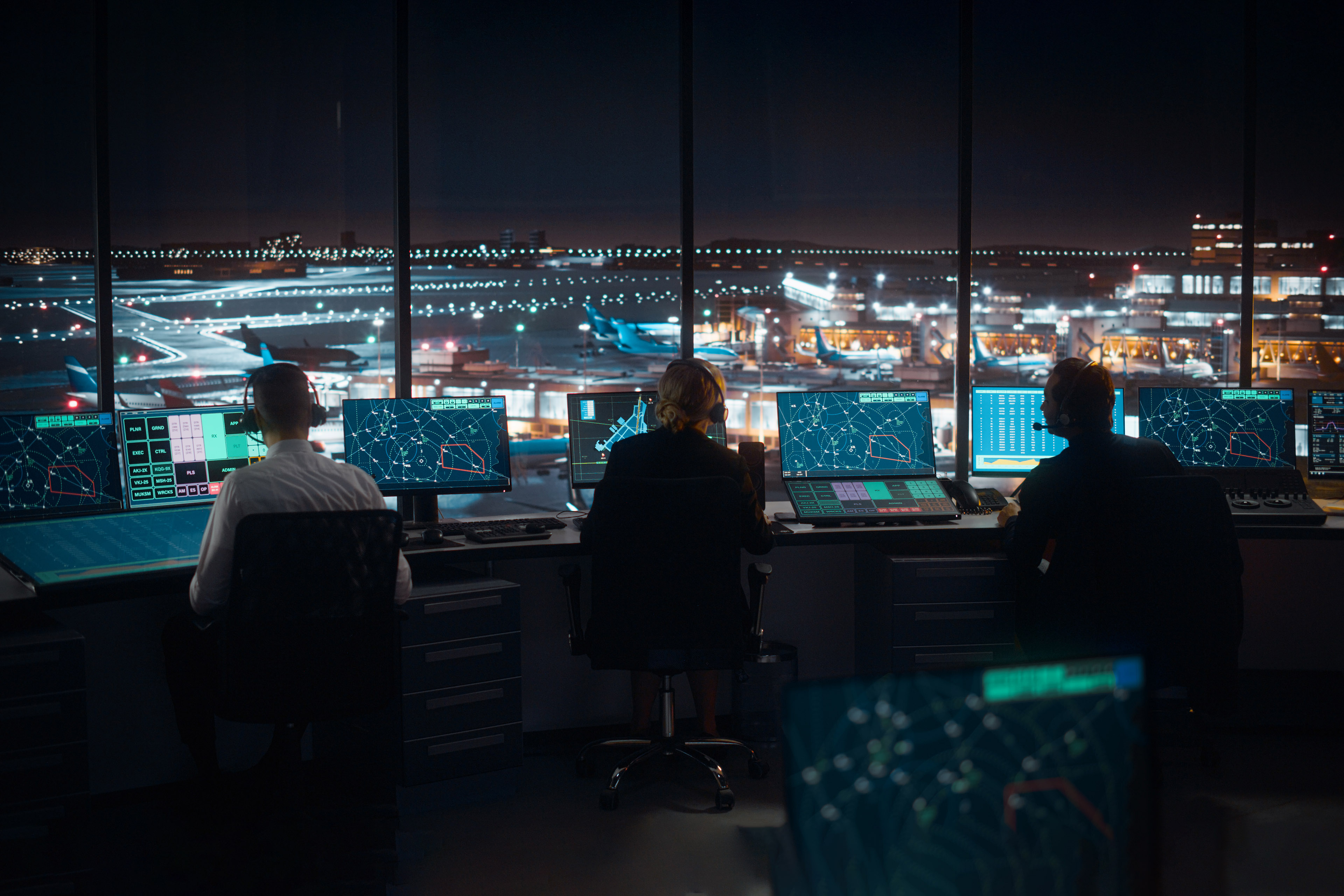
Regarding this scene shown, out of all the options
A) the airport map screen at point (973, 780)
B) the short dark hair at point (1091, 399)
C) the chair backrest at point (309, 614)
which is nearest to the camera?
the airport map screen at point (973, 780)

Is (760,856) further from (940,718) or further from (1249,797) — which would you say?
(940,718)

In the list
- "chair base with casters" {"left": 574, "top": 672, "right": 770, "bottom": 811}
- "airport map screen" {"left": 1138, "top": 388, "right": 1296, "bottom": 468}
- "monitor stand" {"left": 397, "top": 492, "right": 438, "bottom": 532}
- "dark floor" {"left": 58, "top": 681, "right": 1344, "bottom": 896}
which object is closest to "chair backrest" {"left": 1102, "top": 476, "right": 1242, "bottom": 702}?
"dark floor" {"left": 58, "top": 681, "right": 1344, "bottom": 896}

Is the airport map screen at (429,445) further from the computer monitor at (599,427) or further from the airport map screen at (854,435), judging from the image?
the airport map screen at (854,435)

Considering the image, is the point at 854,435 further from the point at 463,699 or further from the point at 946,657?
the point at 463,699

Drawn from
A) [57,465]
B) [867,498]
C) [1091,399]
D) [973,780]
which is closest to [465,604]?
[57,465]

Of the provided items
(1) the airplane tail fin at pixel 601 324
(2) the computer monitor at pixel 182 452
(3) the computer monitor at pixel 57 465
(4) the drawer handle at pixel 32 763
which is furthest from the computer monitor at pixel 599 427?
(1) the airplane tail fin at pixel 601 324

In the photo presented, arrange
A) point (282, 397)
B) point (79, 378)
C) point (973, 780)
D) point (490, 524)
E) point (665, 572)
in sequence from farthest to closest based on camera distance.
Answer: point (79, 378), point (490, 524), point (665, 572), point (282, 397), point (973, 780)
